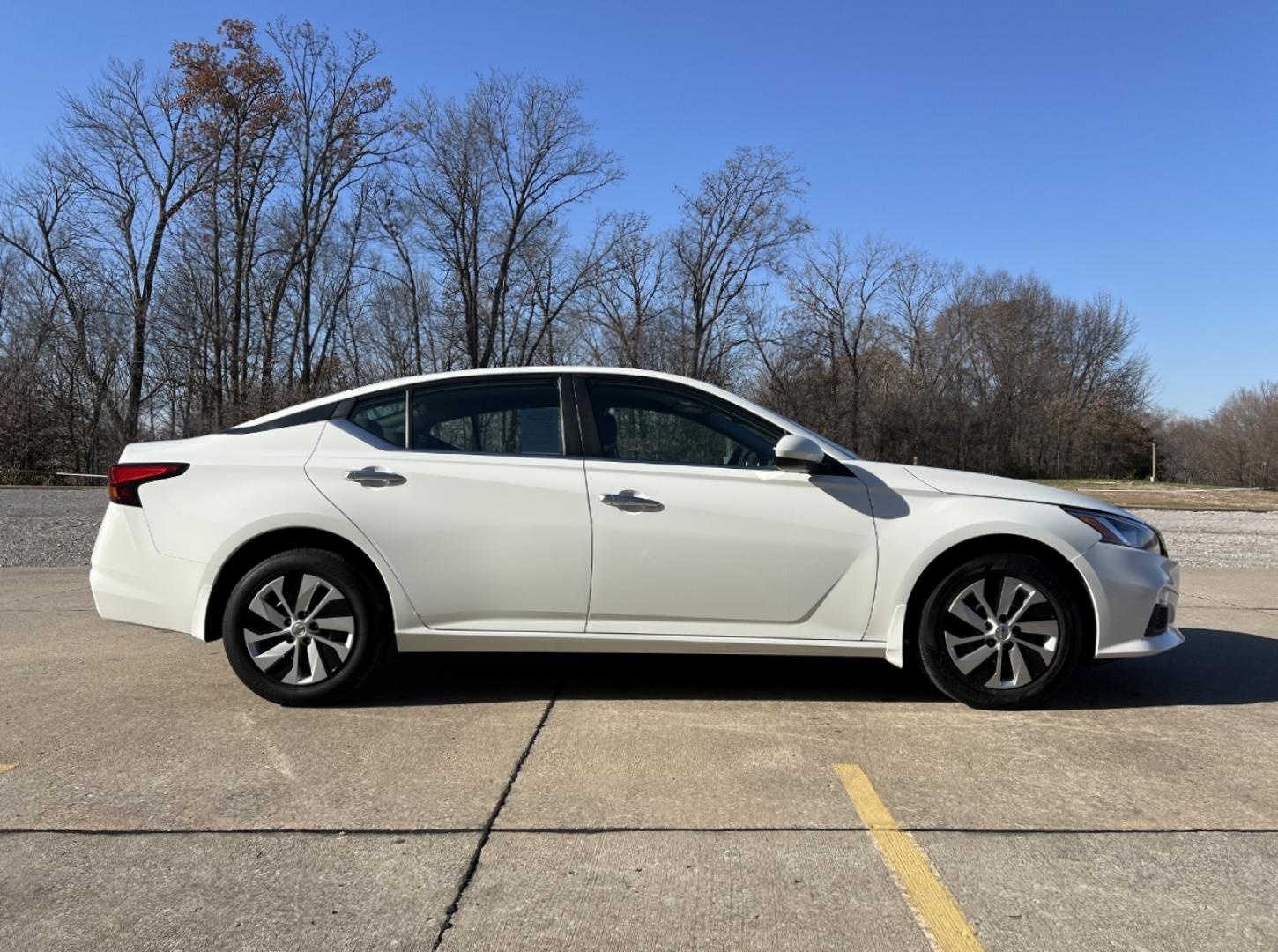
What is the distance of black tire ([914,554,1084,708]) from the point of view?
413 cm

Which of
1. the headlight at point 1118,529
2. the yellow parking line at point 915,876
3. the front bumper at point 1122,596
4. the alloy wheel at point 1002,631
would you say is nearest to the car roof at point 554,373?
the alloy wheel at point 1002,631

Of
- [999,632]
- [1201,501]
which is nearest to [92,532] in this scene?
[999,632]

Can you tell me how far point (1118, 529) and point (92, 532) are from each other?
13.4 m

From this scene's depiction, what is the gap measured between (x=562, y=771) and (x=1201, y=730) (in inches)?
116

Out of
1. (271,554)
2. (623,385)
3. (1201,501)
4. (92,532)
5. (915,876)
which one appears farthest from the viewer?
(1201,501)

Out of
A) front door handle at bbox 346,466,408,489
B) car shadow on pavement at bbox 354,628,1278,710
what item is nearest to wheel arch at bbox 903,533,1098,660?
car shadow on pavement at bbox 354,628,1278,710

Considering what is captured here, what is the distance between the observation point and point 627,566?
4.13m

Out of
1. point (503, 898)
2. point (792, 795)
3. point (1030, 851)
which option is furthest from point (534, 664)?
point (1030, 851)

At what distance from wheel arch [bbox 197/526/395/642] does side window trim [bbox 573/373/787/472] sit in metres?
1.18

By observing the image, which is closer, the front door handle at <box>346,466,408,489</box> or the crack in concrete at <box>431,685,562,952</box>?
the crack in concrete at <box>431,685,562,952</box>

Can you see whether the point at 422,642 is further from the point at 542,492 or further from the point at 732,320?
the point at 732,320

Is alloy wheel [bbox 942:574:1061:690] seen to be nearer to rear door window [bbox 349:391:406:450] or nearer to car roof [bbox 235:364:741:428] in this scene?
car roof [bbox 235:364:741:428]

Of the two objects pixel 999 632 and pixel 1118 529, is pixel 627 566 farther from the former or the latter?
pixel 1118 529

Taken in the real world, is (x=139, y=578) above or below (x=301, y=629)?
above
